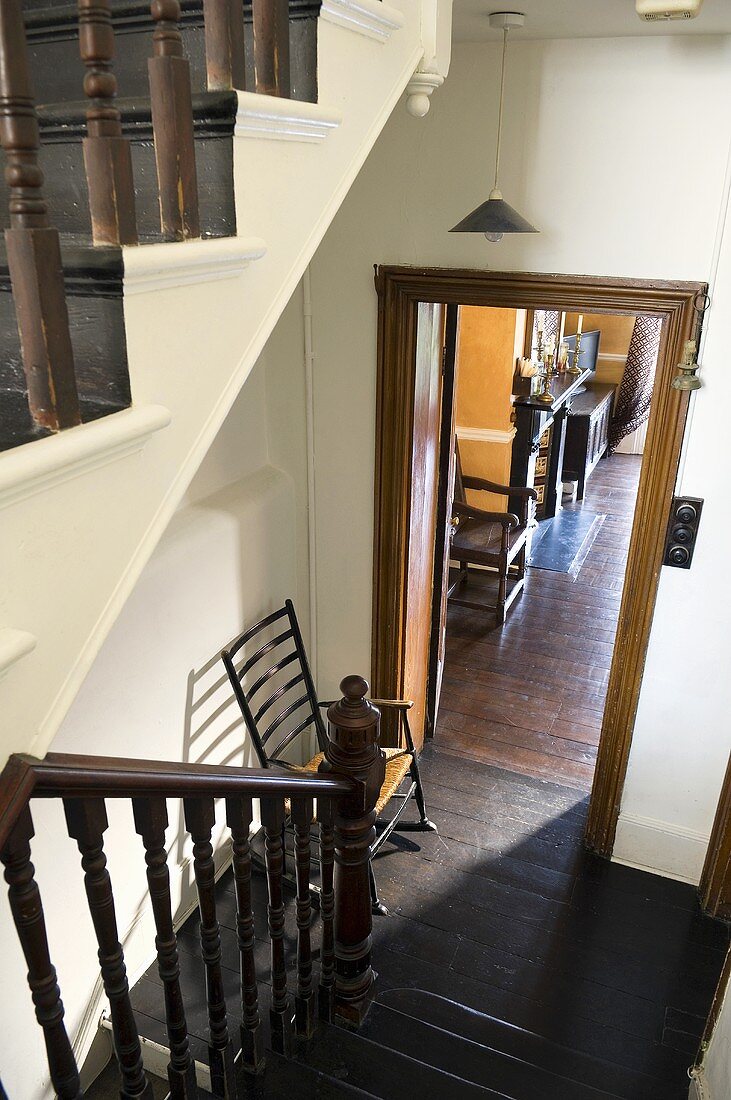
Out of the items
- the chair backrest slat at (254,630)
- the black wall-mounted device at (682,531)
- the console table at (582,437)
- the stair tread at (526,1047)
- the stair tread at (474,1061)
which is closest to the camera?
the stair tread at (474,1061)

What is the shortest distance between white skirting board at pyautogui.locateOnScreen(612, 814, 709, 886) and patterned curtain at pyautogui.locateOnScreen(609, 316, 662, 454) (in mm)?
5844

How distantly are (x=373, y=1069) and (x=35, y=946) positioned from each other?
1135 mm

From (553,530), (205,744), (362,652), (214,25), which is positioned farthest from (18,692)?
(553,530)

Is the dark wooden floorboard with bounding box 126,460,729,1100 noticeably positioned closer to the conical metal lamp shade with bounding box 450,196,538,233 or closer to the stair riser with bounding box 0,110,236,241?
the stair riser with bounding box 0,110,236,241

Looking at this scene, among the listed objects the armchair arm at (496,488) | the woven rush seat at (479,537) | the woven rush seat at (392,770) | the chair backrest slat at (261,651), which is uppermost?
the chair backrest slat at (261,651)

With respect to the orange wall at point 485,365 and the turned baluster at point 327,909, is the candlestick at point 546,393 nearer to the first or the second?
the orange wall at point 485,365

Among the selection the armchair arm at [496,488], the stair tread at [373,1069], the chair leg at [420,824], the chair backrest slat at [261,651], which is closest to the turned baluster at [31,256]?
the stair tread at [373,1069]

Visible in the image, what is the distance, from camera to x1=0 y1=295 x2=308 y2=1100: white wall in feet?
7.72

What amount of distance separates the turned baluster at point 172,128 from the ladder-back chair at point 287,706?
210 centimetres

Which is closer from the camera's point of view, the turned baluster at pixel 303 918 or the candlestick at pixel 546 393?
the turned baluster at pixel 303 918

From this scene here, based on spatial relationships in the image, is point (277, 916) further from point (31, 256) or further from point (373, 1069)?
point (31, 256)

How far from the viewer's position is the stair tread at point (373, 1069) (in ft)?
6.07

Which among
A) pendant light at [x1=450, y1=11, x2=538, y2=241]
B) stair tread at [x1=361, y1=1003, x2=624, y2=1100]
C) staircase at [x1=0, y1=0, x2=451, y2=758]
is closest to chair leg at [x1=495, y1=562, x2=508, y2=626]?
pendant light at [x1=450, y1=11, x2=538, y2=241]

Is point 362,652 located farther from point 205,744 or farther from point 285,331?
point 285,331
